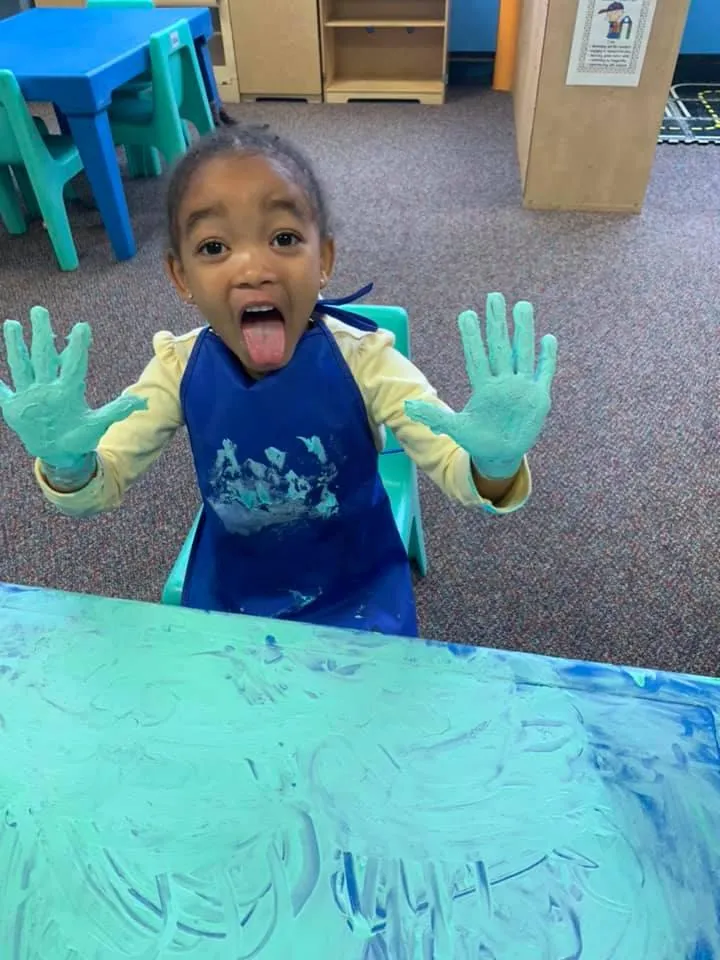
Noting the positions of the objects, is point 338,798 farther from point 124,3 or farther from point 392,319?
point 124,3

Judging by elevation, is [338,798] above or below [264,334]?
below

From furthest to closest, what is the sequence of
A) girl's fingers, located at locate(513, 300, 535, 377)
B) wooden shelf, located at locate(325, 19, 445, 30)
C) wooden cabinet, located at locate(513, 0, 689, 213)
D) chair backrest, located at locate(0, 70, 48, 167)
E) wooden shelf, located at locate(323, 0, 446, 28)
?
wooden shelf, located at locate(323, 0, 446, 28) → wooden shelf, located at locate(325, 19, 445, 30) → wooden cabinet, located at locate(513, 0, 689, 213) → chair backrest, located at locate(0, 70, 48, 167) → girl's fingers, located at locate(513, 300, 535, 377)

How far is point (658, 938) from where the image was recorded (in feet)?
1.43

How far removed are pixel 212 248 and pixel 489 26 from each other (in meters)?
3.85

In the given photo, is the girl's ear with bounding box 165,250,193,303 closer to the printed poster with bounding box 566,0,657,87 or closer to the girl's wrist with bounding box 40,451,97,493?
the girl's wrist with bounding box 40,451,97,493

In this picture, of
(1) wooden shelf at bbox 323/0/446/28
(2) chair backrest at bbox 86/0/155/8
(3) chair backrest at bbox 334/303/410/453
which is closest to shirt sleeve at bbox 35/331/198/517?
(3) chair backrest at bbox 334/303/410/453

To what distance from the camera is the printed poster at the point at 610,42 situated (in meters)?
2.23

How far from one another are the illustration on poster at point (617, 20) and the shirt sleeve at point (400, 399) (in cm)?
200

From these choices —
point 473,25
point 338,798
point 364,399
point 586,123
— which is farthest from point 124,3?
point 338,798

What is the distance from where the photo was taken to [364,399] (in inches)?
31.7

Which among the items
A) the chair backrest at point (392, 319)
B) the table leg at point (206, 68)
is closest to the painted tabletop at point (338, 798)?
the chair backrest at point (392, 319)

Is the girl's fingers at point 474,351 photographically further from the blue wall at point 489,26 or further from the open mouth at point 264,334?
the blue wall at point 489,26

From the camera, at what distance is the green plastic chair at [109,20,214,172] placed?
7.95 feet

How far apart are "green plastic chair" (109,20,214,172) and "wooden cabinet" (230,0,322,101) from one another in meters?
0.99
